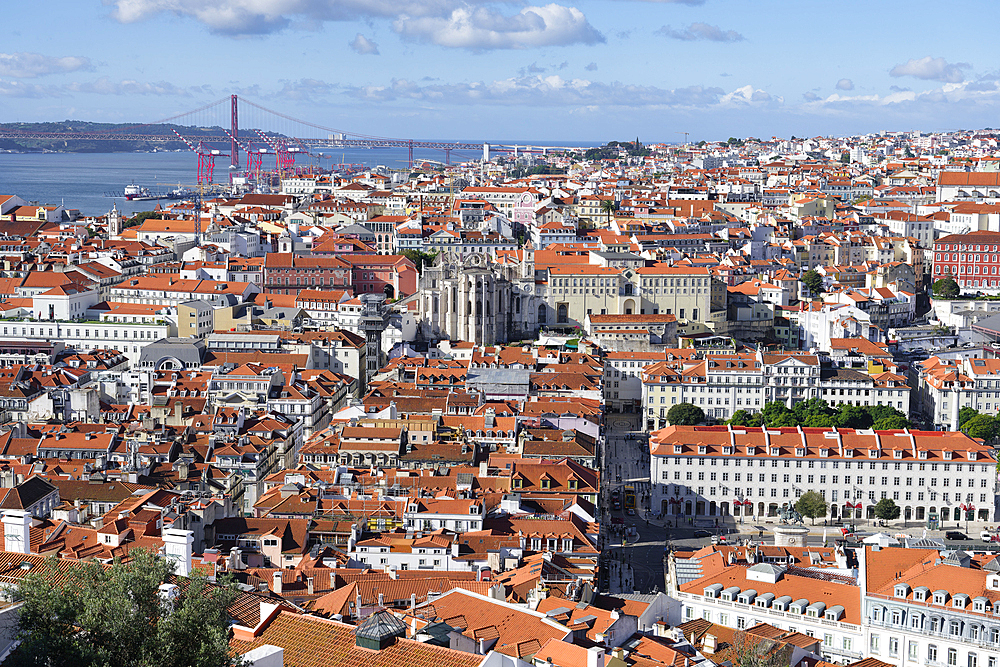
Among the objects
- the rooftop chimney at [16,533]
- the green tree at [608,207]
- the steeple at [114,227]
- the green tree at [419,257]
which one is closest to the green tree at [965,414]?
the green tree at [419,257]

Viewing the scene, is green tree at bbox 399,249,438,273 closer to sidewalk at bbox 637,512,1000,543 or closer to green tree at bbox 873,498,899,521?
sidewalk at bbox 637,512,1000,543

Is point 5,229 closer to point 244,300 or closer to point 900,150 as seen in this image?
point 244,300

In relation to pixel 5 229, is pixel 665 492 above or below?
below

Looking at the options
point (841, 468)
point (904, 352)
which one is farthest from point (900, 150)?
point (841, 468)

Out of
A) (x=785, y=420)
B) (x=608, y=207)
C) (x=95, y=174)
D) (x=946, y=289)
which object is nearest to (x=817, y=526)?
(x=785, y=420)

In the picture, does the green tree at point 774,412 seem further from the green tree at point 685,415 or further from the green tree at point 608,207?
the green tree at point 608,207

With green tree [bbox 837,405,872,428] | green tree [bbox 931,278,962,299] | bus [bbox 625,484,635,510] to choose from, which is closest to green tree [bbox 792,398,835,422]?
green tree [bbox 837,405,872,428]
